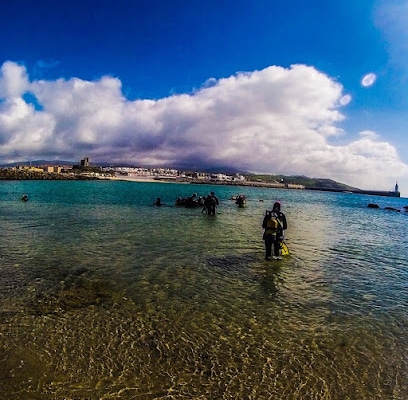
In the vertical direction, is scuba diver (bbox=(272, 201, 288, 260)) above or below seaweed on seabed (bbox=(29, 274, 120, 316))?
above

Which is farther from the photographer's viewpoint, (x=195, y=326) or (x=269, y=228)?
(x=269, y=228)

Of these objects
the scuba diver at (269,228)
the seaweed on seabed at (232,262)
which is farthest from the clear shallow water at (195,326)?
the scuba diver at (269,228)

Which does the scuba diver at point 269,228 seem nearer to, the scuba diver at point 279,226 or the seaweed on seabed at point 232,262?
the scuba diver at point 279,226

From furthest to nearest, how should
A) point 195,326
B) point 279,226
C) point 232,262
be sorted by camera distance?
1. point 279,226
2. point 232,262
3. point 195,326

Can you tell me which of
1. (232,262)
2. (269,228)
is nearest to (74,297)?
(232,262)

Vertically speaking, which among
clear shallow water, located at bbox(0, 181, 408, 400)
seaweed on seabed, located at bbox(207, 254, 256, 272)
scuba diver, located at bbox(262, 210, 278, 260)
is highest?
scuba diver, located at bbox(262, 210, 278, 260)

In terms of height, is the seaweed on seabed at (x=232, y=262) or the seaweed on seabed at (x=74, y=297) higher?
the seaweed on seabed at (x=232, y=262)

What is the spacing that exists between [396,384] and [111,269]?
34.9ft

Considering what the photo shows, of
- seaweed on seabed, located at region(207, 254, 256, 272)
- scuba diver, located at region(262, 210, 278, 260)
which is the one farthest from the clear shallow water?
scuba diver, located at region(262, 210, 278, 260)

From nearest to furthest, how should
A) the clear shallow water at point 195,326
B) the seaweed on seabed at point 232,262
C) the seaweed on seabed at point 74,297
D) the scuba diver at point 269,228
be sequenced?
the clear shallow water at point 195,326 → the seaweed on seabed at point 74,297 → the seaweed on seabed at point 232,262 → the scuba diver at point 269,228

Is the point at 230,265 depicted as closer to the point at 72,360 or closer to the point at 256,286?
the point at 256,286

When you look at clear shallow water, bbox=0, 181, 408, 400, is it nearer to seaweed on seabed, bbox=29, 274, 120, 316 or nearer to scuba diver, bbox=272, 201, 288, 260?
seaweed on seabed, bbox=29, 274, 120, 316

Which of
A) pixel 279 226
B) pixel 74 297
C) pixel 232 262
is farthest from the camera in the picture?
pixel 279 226

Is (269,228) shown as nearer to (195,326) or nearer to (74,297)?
(195,326)
